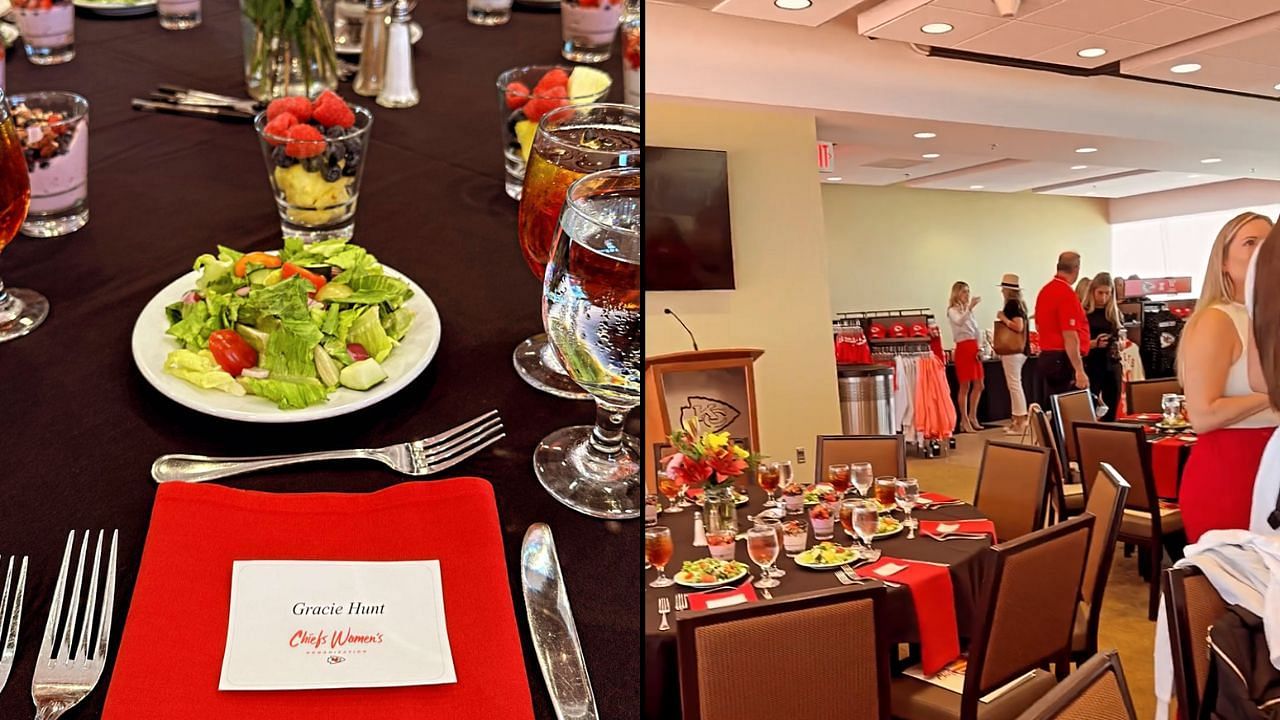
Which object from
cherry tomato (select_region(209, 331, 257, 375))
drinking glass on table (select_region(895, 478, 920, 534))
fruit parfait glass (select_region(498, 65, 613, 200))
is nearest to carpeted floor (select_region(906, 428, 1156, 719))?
drinking glass on table (select_region(895, 478, 920, 534))

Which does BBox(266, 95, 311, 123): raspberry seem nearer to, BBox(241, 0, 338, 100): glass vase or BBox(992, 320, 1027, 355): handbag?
BBox(241, 0, 338, 100): glass vase

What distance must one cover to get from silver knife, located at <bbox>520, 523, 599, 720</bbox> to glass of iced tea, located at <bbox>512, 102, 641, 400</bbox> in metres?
0.17

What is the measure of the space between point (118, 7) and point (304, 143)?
758 millimetres

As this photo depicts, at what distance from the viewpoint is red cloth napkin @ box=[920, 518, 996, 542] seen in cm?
196

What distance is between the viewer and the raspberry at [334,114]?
0.82 m

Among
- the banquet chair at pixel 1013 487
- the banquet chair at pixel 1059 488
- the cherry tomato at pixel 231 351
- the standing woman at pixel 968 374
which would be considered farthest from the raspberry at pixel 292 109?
the standing woman at pixel 968 374

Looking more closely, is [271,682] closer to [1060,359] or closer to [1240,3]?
[1240,3]

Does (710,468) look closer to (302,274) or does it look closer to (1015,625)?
(1015,625)

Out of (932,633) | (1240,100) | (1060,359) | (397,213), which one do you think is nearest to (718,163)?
(1060,359)

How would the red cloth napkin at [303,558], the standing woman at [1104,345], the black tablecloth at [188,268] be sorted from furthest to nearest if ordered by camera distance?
the standing woman at [1104,345]
the black tablecloth at [188,268]
the red cloth napkin at [303,558]

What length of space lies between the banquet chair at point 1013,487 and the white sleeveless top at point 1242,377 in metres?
0.83

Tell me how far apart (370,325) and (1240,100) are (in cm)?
596

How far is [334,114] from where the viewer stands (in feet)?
2.69

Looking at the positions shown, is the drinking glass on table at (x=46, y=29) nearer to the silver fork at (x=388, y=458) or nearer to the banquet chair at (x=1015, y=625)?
the silver fork at (x=388, y=458)
